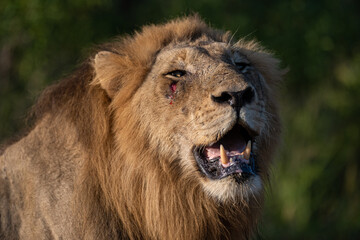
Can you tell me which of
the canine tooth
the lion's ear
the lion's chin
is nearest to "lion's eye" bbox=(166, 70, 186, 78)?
the lion's ear

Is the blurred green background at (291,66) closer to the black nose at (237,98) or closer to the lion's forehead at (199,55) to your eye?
the lion's forehead at (199,55)

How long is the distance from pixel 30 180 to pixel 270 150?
69.1 inches

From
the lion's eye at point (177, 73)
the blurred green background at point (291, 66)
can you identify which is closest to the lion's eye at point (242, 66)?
the lion's eye at point (177, 73)

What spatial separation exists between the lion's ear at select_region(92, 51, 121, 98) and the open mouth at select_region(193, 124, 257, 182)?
814 mm

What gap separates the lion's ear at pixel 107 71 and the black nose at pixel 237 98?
2.76 feet

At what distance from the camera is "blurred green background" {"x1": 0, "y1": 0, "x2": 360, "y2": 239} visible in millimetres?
8688

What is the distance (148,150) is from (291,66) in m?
6.07

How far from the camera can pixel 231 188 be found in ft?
12.6

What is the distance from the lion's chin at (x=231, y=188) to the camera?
12.6ft

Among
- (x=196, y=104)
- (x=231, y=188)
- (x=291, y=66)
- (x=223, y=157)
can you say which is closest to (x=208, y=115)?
(x=196, y=104)

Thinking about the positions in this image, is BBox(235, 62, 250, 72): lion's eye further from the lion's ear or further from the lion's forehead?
the lion's ear

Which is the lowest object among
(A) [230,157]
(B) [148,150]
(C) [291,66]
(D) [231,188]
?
(D) [231,188]

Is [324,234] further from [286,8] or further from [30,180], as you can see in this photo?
[30,180]

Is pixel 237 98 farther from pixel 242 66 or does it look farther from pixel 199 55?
pixel 242 66
